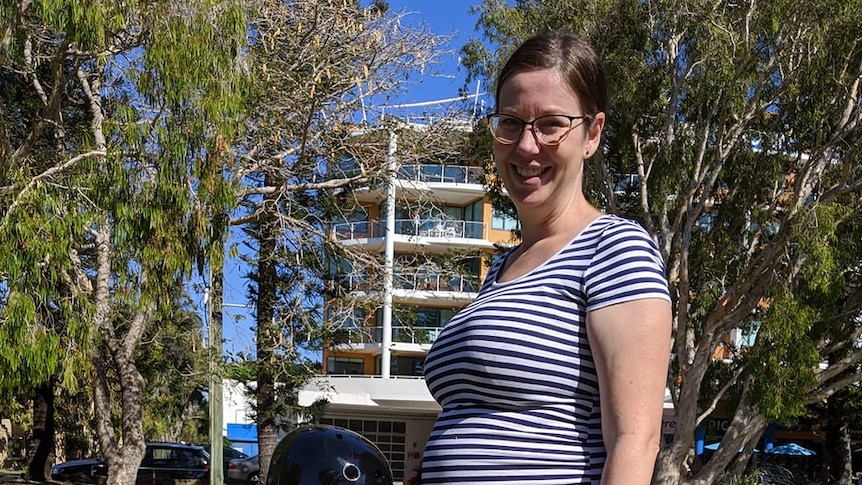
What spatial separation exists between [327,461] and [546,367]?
1.21 metres

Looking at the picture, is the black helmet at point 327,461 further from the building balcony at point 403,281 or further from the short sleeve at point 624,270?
the building balcony at point 403,281

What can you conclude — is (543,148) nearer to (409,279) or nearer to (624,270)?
(624,270)

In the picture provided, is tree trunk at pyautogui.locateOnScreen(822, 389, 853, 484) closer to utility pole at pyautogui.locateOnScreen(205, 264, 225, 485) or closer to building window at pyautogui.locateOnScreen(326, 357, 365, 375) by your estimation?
utility pole at pyautogui.locateOnScreen(205, 264, 225, 485)

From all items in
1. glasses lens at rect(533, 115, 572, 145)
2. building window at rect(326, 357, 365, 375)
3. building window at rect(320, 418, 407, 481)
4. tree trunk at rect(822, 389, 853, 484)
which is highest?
glasses lens at rect(533, 115, 572, 145)

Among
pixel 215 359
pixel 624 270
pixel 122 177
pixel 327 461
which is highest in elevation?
pixel 122 177

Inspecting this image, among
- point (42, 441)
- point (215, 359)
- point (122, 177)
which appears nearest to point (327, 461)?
point (122, 177)

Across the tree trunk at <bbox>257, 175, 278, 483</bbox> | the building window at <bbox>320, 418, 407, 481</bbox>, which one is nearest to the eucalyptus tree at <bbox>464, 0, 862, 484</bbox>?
the tree trunk at <bbox>257, 175, 278, 483</bbox>

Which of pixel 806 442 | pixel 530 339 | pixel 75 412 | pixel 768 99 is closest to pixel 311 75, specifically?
pixel 768 99

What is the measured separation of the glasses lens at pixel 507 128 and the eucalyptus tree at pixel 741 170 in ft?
40.1

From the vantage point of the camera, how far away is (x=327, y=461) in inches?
101

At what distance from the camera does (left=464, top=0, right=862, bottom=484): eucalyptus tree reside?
13.6 metres

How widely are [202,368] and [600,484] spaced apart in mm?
15333

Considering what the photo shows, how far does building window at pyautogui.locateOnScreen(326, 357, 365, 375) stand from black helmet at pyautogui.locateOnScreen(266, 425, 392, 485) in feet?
118

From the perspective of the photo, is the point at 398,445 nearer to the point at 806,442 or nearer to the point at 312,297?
the point at 806,442
